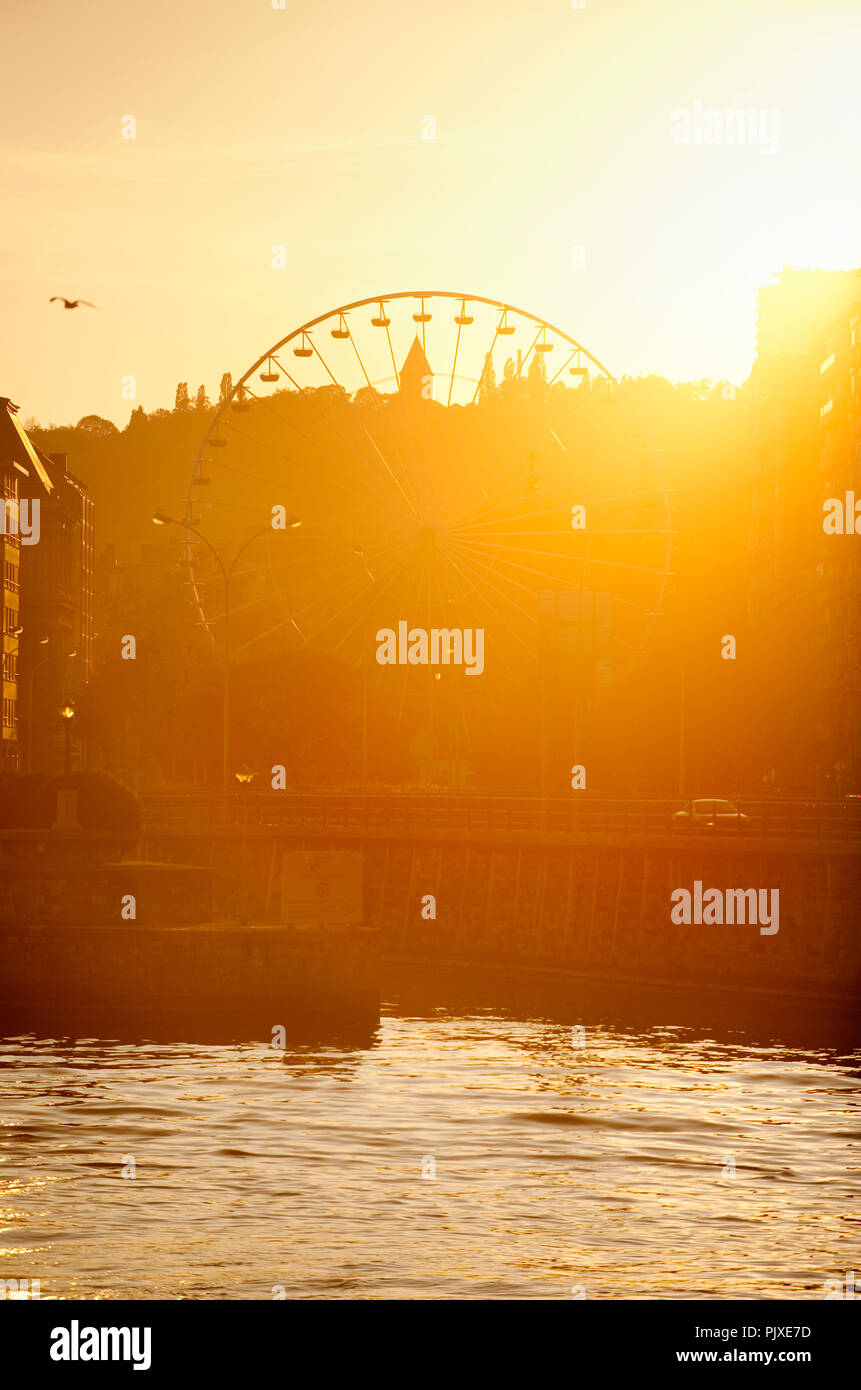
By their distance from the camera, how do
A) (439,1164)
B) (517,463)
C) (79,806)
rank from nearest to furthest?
(439,1164), (79,806), (517,463)

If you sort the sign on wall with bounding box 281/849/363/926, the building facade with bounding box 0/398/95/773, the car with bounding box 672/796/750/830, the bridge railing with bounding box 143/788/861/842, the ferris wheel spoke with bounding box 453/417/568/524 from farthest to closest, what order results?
the building facade with bounding box 0/398/95/773 < the ferris wheel spoke with bounding box 453/417/568/524 < the bridge railing with bounding box 143/788/861/842 < the car with bounding box 672/796/750/830 < the sign on wall with bounding box 281/849/363/926

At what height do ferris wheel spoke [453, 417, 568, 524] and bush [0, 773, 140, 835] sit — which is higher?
ferris wheel spoke [453, 417, 568, 524]

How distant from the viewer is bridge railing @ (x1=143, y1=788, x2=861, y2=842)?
7756 centimetres

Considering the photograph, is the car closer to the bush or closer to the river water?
the river water

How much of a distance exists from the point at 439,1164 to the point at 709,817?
134 ft

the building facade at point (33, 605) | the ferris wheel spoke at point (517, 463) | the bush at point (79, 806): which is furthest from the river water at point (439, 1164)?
the building facade at point (33, 605)

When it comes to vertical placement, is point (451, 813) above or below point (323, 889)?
above

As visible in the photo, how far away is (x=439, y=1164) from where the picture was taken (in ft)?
128

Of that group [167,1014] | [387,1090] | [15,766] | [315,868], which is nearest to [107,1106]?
[387,1090]

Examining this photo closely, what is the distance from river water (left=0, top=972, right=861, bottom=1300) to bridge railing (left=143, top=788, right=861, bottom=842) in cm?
1593

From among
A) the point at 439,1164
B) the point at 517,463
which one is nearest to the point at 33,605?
the point at 517,463

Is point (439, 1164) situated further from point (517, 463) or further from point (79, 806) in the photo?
point (517, 463)

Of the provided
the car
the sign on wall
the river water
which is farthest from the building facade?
the river water
